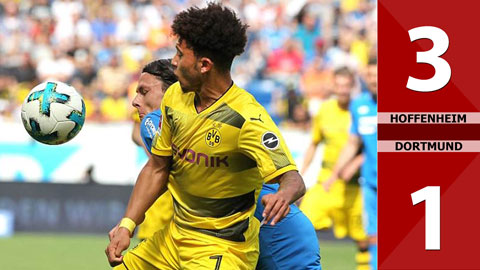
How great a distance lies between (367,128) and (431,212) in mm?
5233

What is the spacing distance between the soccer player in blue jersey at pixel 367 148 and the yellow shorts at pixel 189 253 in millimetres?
4843

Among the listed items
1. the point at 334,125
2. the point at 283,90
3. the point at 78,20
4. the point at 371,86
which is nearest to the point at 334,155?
the point at 334,125

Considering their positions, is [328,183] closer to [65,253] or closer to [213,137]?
[65,253]

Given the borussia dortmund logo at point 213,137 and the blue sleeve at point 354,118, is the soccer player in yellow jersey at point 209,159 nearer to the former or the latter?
the borussia dortmund logo at point 213,137

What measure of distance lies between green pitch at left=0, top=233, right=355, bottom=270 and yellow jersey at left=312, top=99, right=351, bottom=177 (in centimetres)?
130

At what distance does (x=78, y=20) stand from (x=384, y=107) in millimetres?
15325

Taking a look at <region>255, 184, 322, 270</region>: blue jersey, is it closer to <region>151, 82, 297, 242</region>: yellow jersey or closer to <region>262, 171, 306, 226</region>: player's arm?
<region>151, 82, 297, 242</region>: yellow jersey

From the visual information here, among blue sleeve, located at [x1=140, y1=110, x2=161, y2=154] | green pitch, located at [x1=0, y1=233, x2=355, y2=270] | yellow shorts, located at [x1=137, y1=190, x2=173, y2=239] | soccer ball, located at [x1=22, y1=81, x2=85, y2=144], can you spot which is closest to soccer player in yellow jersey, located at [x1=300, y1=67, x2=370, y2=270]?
green pitch, located at [x1=0, y1=233, x2=355, y2=270]

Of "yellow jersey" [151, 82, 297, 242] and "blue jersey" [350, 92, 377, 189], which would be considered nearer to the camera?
"yellow jersey" [151, 82, 297, 242]

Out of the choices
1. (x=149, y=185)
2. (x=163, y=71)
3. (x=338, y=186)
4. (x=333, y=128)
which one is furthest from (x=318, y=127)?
(x=149, y=185)

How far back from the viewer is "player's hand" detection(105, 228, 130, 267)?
494 cm

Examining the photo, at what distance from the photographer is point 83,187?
14086 millimetres

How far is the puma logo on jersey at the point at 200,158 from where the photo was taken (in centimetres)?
490

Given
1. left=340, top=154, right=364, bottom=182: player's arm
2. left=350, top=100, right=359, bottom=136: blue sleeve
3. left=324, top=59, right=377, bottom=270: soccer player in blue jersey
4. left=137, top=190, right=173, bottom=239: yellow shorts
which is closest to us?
left=137, top=190, right=173, bottom=239: yellow shorts
